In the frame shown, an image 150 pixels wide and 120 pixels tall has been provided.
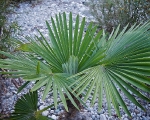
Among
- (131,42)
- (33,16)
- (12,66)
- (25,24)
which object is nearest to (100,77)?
(131,42)

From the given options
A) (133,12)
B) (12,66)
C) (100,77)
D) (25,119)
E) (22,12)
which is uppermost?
(22,12)

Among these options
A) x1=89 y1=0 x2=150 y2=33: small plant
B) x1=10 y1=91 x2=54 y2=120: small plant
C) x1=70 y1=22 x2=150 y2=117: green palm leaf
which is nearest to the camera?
x1=70 y1=22 x2=150 y2=117: green palm leaf

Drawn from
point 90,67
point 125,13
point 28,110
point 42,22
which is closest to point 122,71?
point 90,67

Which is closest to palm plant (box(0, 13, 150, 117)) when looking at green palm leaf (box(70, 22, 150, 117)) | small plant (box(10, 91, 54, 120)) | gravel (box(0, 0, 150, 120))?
green palm leaf (box(70, 22, 150, 117))

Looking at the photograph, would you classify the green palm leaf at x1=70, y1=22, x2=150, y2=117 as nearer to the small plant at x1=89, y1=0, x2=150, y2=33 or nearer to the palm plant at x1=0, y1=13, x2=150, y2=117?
the palm plant at x1=0, y1=13, x2=150, y2=117

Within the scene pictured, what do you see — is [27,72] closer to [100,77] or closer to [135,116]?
[100,77]

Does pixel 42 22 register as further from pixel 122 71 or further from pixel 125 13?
pixel 122 71

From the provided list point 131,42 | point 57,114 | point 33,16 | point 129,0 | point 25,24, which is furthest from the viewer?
point 33,16
